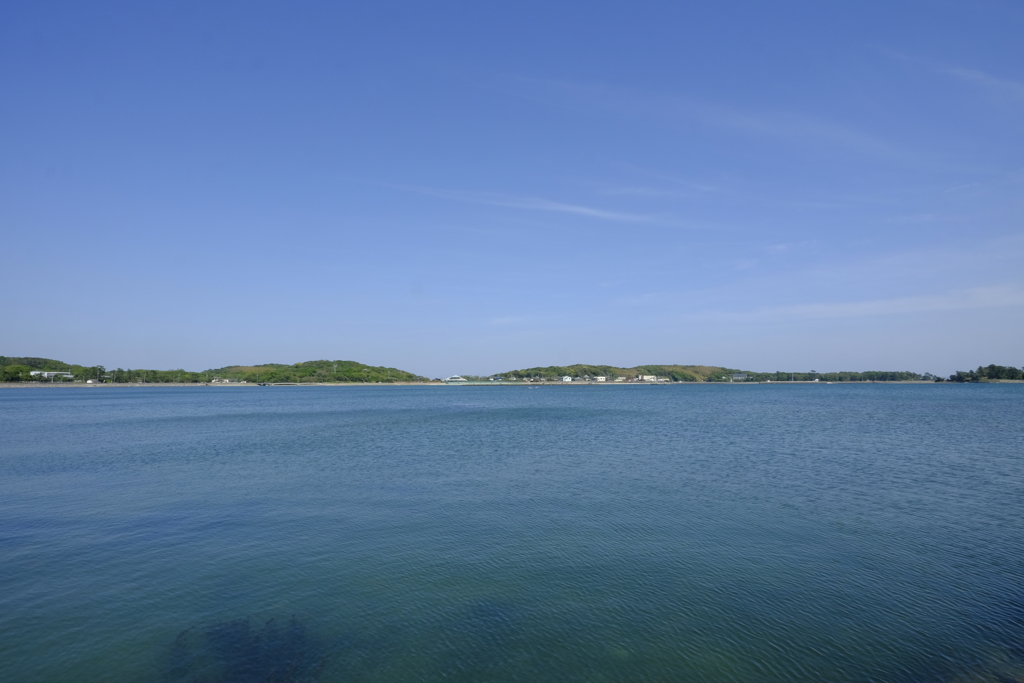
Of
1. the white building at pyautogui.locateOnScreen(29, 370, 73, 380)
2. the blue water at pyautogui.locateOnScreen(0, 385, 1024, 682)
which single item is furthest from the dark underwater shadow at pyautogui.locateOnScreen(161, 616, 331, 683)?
the white building at pyautogui.locateOnScreen(29, 370, 73, 380)

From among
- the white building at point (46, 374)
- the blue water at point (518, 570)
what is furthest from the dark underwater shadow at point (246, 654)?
the white building at point (46, 374)

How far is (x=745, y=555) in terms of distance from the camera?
1430 cm

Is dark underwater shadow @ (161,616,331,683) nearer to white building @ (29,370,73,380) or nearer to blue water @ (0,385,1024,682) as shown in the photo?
blue water @ (0,385,1024,682)

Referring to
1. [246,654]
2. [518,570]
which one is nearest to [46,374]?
[246,654]

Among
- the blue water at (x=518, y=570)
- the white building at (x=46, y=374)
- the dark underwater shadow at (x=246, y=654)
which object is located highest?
the white building at (x=46, y=374)

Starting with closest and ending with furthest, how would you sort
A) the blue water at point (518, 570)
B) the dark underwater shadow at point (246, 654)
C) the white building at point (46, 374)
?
the dark underwater shadow at point (246, 654), the blue water at point (518, 570), the white building at point (46, 374)

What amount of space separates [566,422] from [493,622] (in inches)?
1681

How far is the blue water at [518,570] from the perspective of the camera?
9.50m

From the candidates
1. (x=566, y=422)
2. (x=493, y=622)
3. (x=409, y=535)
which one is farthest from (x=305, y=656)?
(x=566, y=422)

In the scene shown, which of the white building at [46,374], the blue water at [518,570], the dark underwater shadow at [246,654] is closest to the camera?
the dark underwater shadow at [246,654]

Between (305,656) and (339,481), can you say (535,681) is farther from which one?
(339,481)

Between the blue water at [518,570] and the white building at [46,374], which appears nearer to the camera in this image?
the blue water at [518,570]

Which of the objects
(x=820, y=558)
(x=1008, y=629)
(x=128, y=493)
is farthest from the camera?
(x=128, y=493)

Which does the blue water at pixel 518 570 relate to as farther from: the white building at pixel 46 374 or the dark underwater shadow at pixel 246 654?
the white building at pixel 46 374
